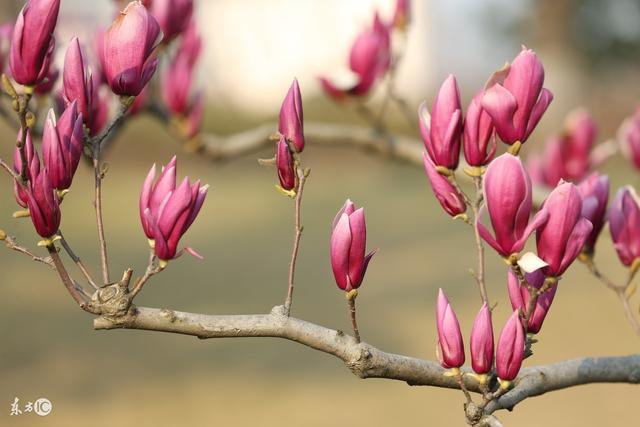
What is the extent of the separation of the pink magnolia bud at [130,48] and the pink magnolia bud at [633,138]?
135 cm

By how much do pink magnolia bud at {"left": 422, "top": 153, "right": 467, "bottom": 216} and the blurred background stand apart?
94 cm

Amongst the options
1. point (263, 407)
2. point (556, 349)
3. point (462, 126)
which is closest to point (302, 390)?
point (263, 407)

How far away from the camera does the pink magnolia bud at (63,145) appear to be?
3.60 ft

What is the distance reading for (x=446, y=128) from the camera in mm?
1164

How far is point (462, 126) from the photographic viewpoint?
118 cm

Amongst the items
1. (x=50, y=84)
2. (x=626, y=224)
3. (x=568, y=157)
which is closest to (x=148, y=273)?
(x=50, y=84)

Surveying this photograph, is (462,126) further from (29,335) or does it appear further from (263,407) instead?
(29,335)

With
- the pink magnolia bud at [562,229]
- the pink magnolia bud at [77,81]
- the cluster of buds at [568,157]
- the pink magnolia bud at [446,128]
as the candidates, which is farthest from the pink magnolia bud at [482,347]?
the cluster of buds at [568,157]

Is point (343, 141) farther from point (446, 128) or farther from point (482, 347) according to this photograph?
point (482, 347)

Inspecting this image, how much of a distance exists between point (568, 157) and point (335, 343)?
143cm

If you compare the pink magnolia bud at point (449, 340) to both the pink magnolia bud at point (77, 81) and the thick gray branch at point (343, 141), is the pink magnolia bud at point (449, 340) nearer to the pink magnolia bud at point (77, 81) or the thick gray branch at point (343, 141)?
the pink magnolia bud at point (77, 81)

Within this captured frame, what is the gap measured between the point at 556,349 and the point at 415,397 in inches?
60.7

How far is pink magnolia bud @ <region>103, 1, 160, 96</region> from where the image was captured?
1121mm

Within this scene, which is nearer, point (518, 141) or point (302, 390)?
point (518, 141)
